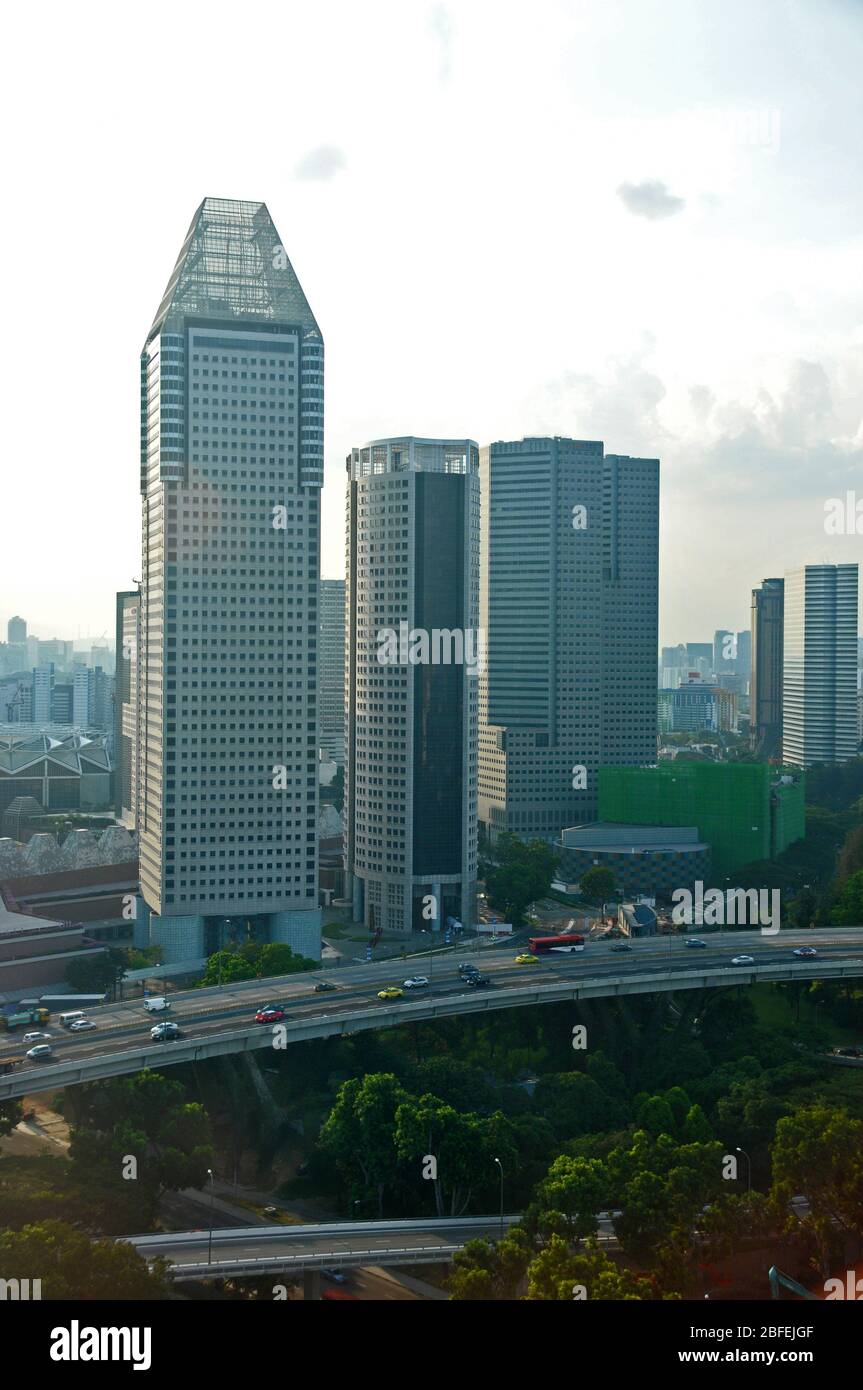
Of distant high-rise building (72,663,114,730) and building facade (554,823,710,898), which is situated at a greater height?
distant high-rise building (72,663,114,730)

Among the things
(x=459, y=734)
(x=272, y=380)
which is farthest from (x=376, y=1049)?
(x=272, y=380)

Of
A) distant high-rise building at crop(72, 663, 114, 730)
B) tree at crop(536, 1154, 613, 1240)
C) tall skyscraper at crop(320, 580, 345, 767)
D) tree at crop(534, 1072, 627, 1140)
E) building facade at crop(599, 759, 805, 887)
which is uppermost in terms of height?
tall skyscraper at crop(320, 580, 345, 767)

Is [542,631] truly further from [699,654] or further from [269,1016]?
[699,654]

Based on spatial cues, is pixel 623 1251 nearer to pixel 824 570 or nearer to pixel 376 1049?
pixel 376 1049

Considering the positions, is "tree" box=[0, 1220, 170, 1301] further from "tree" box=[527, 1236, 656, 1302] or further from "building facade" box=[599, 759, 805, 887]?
"building facade" box=[599, 759, 805, 887]

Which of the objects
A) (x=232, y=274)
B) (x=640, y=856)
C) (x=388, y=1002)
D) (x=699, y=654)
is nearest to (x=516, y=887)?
(x=640, y=856)

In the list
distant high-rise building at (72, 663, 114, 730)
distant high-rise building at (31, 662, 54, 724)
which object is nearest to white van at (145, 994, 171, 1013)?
distant high-rise building at (31, 662, 54, 724)
